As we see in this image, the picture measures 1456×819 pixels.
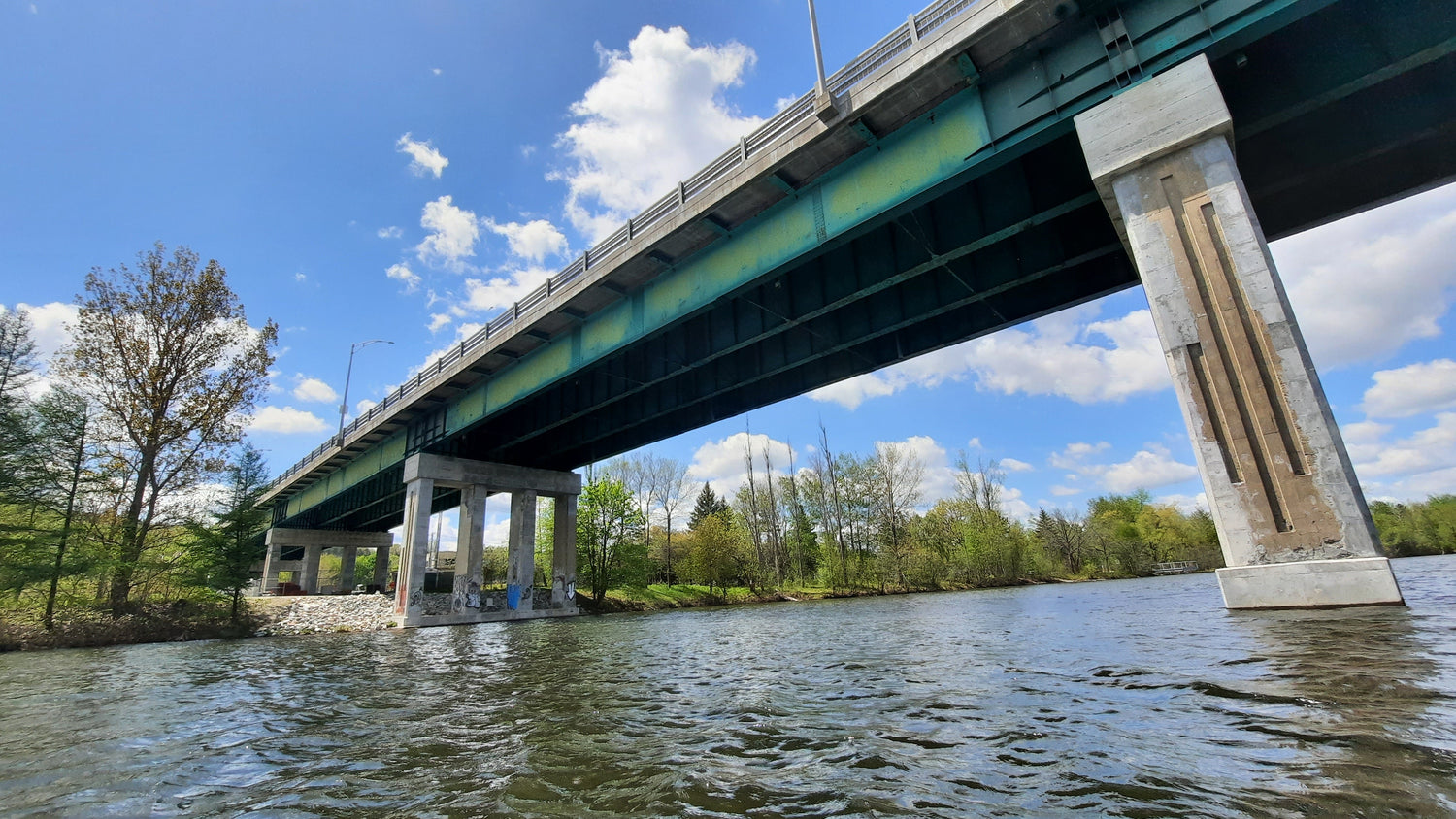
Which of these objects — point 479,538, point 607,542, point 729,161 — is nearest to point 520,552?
point 479,538

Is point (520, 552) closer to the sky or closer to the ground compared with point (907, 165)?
closer to the ground

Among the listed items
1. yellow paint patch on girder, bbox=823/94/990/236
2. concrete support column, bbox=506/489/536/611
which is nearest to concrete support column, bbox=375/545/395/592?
concrete support column, bbox=506/489/536/611

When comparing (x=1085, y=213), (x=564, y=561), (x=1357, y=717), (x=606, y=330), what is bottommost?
(x=1357, y=717)

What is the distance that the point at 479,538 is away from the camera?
3700cm

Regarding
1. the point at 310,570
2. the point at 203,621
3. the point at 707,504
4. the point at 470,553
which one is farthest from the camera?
the point at 707,504

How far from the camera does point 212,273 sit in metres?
28.4

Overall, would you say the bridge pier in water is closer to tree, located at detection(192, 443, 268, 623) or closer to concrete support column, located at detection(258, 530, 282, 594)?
tree, located at detection(192, 443, 268, 623)

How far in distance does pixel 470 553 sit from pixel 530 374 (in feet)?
48.2

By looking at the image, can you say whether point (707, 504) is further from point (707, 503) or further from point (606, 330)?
point (606, 330)

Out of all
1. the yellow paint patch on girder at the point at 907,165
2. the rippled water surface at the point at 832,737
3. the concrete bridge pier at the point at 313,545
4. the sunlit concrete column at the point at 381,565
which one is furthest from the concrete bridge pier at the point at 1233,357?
the sunlit concrete column at the point at 381,565

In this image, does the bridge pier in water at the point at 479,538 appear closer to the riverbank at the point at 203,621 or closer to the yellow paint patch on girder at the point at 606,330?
the riverbank at the point at 203,621

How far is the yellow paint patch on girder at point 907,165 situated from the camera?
14.1 m

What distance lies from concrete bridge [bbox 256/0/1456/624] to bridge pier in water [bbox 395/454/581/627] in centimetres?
1315

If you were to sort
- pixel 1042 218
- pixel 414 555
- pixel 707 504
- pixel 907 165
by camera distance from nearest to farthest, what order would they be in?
pixel 1042 218 < pixel 907 165 < pixel 414 555 < pixel 707 504
